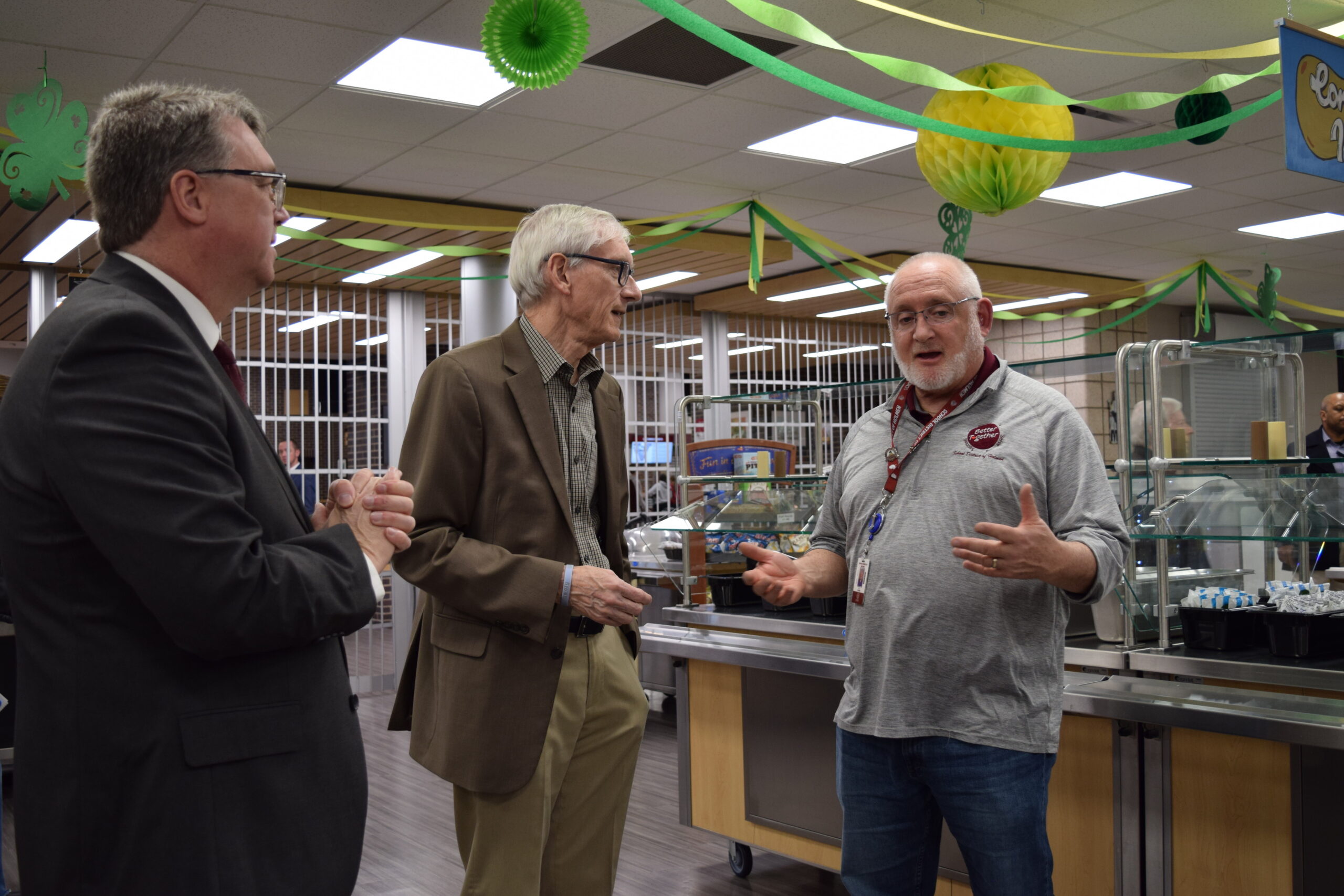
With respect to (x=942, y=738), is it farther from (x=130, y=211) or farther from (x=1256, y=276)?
(x=1256, y=276)

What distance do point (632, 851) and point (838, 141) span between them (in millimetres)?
3773

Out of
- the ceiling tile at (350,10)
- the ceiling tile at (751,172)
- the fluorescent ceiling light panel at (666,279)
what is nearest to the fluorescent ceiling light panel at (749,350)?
the fluorescent ceiling light panel at (666,279)

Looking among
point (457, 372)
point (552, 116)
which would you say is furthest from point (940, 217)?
point (457, 372)

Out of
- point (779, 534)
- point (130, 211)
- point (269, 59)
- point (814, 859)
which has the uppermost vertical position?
point (269, 59)

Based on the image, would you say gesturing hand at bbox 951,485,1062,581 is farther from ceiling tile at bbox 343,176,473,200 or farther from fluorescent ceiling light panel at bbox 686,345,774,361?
fluorescent ceiling light panel at bbox 686,345,774,361

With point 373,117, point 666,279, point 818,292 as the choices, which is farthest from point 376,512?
point 818,292

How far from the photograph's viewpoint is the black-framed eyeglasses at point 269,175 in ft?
4.38


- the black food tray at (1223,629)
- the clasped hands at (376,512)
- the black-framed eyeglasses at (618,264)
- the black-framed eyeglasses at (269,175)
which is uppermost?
the black-framed eyeglasses at (618,264)

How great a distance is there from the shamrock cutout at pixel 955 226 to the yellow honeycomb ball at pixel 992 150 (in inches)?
32.9

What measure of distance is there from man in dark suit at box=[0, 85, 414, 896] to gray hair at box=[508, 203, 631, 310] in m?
0.96

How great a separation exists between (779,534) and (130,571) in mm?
2663

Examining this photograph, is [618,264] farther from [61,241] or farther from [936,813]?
[61,241]

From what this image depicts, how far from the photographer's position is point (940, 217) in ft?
16.1

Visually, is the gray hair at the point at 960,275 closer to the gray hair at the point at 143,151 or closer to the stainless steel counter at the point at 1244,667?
the stainless steel counter at the point at 1244,667
